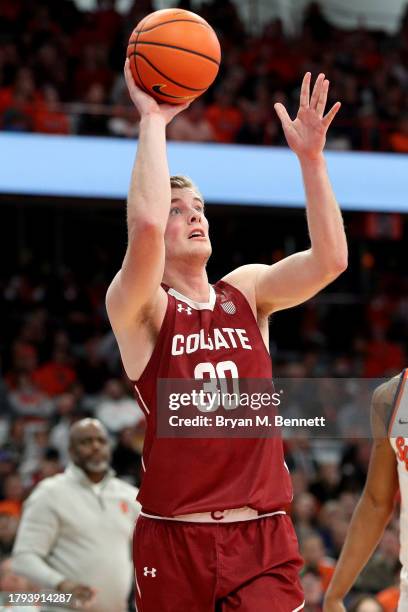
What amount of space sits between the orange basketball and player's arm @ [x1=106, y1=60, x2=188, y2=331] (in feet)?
0.48

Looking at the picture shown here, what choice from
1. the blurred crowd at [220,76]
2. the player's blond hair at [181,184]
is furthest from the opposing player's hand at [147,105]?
the blurred crowd at [220,76]

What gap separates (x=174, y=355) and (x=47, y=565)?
2.83m

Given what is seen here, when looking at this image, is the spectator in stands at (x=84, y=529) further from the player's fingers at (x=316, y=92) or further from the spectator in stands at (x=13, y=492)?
the player's fingers at (x=316, y=92)

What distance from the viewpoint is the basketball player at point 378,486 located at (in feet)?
12.7

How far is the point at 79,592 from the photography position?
561 cm

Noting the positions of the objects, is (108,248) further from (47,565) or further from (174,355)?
(174,355)

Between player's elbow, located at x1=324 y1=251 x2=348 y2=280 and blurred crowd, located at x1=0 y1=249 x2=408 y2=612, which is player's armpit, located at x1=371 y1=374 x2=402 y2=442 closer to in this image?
player's elbow, located at x1=324 y1=251 x2=348 y2=280

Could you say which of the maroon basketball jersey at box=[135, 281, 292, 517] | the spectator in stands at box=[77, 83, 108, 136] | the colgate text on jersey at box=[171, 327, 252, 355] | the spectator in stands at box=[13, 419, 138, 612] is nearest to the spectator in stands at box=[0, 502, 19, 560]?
the spectator in stands at box=[13, 419, 138, 612]

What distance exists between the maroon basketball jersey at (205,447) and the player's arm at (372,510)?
1.43ft

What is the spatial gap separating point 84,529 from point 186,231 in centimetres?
291

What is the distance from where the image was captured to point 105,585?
20.2 feet

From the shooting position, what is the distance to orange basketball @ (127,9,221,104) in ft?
11.7

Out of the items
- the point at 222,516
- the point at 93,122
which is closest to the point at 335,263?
the point at 222,516

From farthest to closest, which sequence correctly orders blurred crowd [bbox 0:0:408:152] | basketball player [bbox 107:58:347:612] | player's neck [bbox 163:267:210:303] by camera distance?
blurred crowd [bbox 0:0:408:152] → player's neck [bbox 163:267:210:303] → basketball player [bbox 107:58:347:612]
